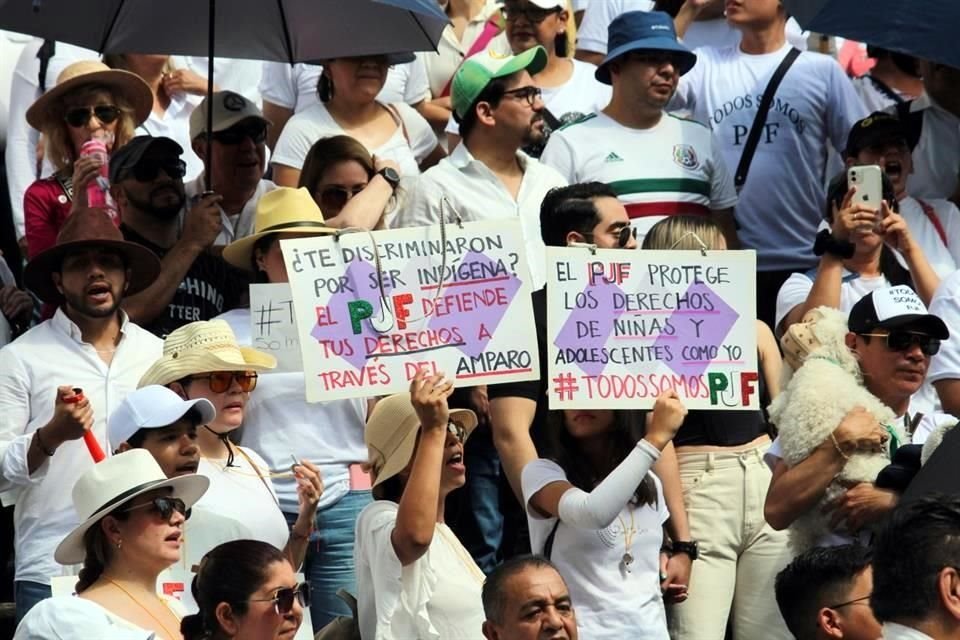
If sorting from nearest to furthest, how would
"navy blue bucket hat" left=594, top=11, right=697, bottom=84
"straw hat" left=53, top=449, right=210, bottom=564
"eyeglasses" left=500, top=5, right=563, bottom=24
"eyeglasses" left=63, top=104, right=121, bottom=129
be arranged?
"straw hat" left=53, top=449, right=210, bottom=564
"eyeglasses" left=63, top=104, right=121, bottom=129
"navy blue bucket hat" left=594, top=11, right=697, bottom=84
"eyeglasses" left=500, top=5, right=563, bottom=24

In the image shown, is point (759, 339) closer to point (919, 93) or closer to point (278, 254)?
point (278, 254)

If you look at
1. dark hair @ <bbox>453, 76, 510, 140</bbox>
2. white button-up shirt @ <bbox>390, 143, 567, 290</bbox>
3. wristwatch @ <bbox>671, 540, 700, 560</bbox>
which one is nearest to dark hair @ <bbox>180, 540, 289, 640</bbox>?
wristwatch @ <bbox>671, 540, 700, 560</bbox>

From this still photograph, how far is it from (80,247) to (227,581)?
2589 mm

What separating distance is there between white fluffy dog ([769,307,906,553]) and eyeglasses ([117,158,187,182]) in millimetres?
2982

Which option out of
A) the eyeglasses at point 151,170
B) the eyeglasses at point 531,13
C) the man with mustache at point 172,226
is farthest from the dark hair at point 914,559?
the eyeglasses at point 531,13

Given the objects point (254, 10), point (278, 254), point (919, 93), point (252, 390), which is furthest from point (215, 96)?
point (919, 93)

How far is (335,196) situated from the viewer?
10141 millimetres

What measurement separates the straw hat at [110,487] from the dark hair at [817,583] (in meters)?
1.92

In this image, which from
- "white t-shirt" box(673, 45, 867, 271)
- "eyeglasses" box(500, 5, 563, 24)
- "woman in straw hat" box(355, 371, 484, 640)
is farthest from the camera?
"eyeglasses" box(500, 5, 563, 24)

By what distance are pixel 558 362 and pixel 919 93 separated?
417 centimetres

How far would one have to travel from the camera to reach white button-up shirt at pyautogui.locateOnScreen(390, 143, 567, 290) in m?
9.86

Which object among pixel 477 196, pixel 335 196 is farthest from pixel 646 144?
pixel 335 196

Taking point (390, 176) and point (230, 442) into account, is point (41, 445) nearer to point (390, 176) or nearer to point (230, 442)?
point (230, 442)

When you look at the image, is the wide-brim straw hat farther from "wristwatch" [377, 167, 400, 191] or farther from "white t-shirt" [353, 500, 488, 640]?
"white t-shirt" [353, 500, 488, 640]
